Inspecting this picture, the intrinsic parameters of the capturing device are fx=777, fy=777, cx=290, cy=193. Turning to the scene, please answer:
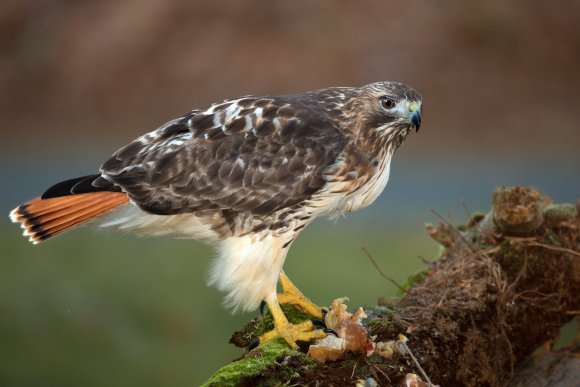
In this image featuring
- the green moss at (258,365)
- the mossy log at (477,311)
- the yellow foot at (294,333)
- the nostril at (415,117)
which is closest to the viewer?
the green moss at (258,365)

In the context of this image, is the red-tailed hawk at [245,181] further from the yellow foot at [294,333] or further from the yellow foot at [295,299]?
the yellow foot at [295,299]

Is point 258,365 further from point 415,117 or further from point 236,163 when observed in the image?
point 415,117

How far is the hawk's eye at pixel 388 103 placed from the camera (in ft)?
13.3

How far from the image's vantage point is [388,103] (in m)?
4.08

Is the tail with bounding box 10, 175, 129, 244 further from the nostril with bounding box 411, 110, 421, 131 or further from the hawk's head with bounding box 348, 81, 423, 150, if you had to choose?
the nostril with bounding box 411, 110, 421, 131

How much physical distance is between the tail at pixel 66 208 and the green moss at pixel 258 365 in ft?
3.49

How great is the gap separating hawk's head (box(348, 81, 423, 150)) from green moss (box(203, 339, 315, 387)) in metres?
1.20

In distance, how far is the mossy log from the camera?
350 cm

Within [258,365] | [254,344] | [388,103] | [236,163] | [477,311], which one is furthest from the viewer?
[477,311]

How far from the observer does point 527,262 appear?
4.74 metres

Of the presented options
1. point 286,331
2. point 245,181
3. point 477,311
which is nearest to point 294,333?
point 286,331

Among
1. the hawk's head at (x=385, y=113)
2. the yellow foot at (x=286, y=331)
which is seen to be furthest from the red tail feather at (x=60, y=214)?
the hawk's head at (x=385, y=113)

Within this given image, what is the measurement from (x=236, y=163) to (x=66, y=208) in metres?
0.88

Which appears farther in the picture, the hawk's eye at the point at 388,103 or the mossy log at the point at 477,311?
the hawk's eye at the point at 388,103
